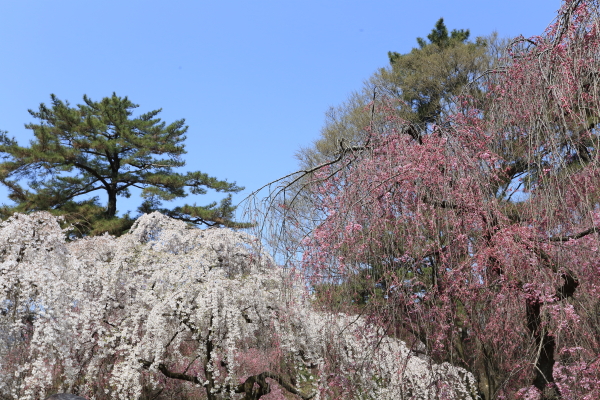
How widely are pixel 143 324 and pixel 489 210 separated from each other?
4160mm

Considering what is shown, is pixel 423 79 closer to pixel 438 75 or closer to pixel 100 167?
pixel 438 75

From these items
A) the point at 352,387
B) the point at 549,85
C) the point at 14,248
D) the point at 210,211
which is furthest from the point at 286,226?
the point at 210,211

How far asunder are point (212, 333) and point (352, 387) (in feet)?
6.85

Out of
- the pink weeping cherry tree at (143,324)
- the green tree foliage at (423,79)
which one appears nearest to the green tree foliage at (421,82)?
the green tree foliage at (423,79)

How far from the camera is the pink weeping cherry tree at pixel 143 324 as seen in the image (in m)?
5.08

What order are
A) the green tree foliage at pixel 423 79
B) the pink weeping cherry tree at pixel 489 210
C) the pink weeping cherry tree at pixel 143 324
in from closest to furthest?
the pink weeping cherry tree at pixel 489 210 → the pink weeping cherry tree at pixel 143 324 → the green tree foliage at pixel 423 79

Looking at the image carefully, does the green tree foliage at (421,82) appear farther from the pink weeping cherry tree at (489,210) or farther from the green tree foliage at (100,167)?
the pink weeping cherry tree at (489,210)

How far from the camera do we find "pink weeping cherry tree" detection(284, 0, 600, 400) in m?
3.10

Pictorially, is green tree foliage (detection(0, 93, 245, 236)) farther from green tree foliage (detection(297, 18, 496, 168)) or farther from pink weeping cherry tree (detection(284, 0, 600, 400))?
pink weeping cherry tree (detection(284, 0, 600, 400))

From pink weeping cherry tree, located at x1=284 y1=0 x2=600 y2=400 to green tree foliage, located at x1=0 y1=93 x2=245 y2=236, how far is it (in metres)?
11.0

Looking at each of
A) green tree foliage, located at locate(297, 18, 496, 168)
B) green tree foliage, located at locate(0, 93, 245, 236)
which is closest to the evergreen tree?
green tree foliage, located at locate(297, 18, 496, 168)

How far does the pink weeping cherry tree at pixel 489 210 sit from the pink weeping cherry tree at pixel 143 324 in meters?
1.29

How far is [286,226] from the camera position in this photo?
363cm

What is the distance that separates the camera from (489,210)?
3352 mm
